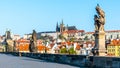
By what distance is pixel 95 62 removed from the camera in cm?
1609

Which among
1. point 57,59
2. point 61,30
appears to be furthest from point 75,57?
point 61,30

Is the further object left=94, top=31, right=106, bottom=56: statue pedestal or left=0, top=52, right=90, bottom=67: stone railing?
left=0, top=52, right=90, bottom=67: stone railing

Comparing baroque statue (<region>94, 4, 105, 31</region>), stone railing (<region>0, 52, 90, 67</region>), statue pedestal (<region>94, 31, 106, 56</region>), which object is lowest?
stone railing (<region>0, 52, 90, 67</region>)

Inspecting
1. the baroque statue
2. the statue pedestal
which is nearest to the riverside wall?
the statue pedestal

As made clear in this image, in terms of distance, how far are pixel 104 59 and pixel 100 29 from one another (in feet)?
9.13

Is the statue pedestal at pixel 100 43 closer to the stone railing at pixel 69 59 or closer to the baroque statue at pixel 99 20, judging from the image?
the baroque statue at pixel 99 20

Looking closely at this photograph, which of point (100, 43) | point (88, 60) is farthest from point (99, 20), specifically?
point (88, 60)

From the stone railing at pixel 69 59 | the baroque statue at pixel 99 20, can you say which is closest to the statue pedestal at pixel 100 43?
the baroque statue at pixel 99 20

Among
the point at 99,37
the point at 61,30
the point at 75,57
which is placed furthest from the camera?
the point at 61,30

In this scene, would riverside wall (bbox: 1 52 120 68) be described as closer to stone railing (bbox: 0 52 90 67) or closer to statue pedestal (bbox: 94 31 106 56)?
stone railing (bbox: 0 52 90 67)

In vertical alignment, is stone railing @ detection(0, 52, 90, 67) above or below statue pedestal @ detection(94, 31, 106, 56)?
below

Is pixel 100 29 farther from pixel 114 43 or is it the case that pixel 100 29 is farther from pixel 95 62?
pixel 114 43

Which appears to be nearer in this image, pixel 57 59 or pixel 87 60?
pixel 87 60

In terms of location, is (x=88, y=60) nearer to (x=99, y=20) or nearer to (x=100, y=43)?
(x=100, y=43)
